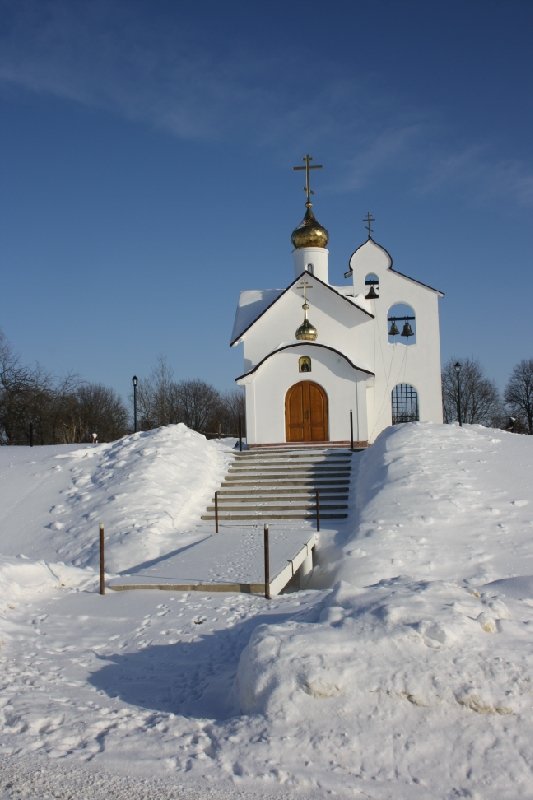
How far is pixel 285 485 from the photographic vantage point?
696 inches

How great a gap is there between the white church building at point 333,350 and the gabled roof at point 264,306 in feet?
0.12

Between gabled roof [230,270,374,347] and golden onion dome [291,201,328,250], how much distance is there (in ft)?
6.14

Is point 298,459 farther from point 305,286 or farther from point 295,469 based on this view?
point 305,286

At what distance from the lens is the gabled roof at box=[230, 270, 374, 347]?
2418 cm

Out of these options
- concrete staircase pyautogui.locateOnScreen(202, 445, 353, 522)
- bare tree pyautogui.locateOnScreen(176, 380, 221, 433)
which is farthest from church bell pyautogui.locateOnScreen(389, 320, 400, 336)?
bare tree pyautogui.locateOnScreen(176, 380, 221, 433)

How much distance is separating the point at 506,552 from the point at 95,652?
7.00 metres

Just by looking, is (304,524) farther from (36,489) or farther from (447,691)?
(447,691)

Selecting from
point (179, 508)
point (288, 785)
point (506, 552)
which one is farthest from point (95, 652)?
point (179, 508)

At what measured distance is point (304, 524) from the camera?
15.1 meters

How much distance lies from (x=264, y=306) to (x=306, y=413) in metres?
5.23

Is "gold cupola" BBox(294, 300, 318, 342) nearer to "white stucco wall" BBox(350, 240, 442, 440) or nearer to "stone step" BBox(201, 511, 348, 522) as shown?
"white stucco wall" BBox(350, 240, 442, 440)

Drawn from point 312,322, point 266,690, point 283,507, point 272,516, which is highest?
point 312,322

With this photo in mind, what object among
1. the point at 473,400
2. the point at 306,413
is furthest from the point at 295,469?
the point at 473,400

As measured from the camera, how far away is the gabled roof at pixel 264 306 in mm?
24177
